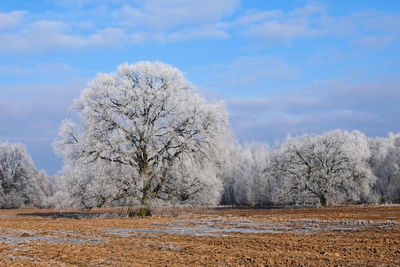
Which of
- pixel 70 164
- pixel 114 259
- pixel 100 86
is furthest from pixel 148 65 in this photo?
pixel 114 259

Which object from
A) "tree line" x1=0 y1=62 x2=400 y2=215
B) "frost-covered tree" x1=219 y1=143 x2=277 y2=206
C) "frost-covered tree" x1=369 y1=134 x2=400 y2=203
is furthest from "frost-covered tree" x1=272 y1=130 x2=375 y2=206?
"tree line" x1=0 y1=62 x2=400 y2=215

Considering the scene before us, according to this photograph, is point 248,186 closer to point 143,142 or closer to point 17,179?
point 17,179

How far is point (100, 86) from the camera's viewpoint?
30594 mm

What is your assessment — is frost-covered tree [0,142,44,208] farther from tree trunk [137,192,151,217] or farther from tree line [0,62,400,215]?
tree trunk [137,192,151,217]

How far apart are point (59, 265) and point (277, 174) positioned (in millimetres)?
39428

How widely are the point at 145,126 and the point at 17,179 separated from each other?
52215mm

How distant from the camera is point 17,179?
72.5m

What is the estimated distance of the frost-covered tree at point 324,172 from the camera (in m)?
44.8

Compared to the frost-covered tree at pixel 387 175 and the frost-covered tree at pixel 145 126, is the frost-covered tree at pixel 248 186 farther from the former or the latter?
the frost-covered tree at pixel 145 126

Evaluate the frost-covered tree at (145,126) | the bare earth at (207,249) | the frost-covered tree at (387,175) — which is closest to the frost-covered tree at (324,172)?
the frost-covered tree at (387,175)

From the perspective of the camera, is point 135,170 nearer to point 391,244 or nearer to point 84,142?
point 84,142

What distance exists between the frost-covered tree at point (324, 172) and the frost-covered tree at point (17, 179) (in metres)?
47.1

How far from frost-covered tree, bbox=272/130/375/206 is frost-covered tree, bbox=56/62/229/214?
17627 millimetres

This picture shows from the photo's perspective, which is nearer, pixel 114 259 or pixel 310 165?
pixel 114 259
